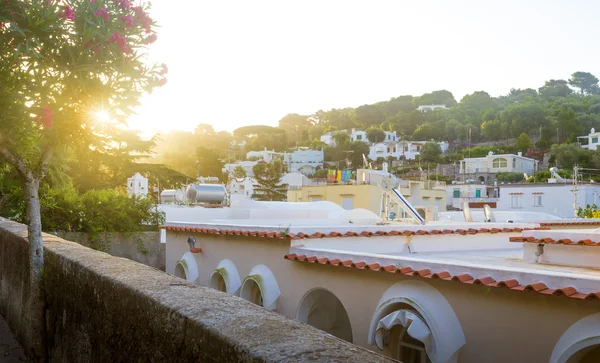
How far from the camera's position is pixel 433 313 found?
22.5 ft

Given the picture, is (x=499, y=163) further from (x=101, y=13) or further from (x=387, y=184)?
(x=101, y=13)

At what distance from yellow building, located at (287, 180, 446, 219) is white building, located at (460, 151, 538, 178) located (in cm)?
3583

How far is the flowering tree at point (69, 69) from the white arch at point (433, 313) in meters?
4.08

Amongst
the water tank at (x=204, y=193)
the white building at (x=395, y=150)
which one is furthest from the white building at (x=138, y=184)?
the white building at (x=395, y=150)

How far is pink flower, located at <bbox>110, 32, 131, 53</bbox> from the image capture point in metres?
4.82

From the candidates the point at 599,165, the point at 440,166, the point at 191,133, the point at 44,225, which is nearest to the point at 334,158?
the point at 440,166

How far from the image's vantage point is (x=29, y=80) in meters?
4.96

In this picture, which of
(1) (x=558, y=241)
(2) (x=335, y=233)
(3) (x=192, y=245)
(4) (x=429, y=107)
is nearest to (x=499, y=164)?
(4) (x=429, y=107)

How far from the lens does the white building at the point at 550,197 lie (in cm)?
Answer: 5419

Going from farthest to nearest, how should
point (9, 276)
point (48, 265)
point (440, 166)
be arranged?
point (440, 166) → point (9, 276) → point (48, 265)

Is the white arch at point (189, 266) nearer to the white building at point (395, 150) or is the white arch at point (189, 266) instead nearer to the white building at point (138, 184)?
the white building at point (138, 184)

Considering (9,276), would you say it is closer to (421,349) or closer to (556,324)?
(421,349)

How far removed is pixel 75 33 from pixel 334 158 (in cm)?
12127

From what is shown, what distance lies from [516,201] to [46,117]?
5965 centimetres
